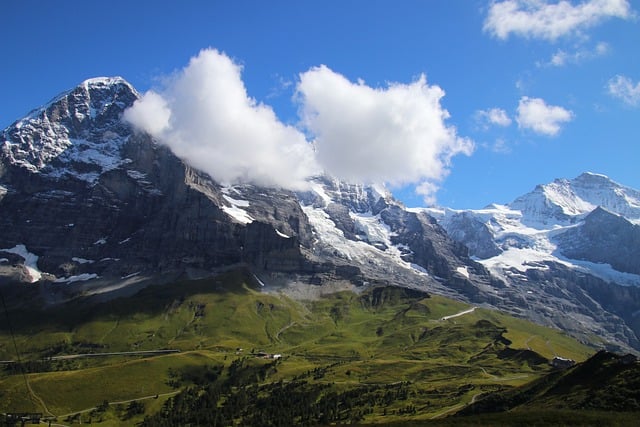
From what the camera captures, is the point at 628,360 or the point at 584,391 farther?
the point at 628,360

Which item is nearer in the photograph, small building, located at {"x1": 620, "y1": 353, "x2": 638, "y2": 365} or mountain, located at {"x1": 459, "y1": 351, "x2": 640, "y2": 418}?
mountain, located at {"x1": 459, "y1": 351, "x2": 640, "y2": 418}

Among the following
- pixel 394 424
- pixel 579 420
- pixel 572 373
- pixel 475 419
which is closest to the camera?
pixel 579 420

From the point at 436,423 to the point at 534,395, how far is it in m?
47.4

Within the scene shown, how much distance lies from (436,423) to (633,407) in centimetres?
4489

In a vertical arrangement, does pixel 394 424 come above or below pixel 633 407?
below

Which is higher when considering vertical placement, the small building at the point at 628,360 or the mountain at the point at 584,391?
the small building at the point at 628,360

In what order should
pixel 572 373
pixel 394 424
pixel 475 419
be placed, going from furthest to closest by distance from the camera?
pixel 572 373 → pixel 394 424 → pixel 475 419

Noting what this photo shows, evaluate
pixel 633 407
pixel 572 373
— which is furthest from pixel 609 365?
pixel 633 407

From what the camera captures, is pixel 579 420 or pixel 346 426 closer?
pixel 579 420

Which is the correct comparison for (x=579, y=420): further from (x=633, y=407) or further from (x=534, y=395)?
(x=534, y=395)

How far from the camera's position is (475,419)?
14900 centimetres

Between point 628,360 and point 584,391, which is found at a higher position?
point 628,360

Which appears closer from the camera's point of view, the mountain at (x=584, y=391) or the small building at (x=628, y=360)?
the mountain at (x=584, y=391)

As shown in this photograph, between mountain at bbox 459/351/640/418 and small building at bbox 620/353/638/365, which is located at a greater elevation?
small building at bbox 620/353/638/365
